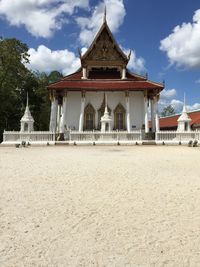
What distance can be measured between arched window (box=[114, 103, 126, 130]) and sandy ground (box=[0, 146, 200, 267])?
18324 millimetres

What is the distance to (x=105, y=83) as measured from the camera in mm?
25156

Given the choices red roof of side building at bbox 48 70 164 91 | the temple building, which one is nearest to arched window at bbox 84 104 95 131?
the temple building

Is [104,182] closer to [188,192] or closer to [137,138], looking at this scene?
[188,192]

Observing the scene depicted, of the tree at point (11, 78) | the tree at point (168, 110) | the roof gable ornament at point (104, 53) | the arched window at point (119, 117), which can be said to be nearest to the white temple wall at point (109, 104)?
the arched window at point (119, 117)

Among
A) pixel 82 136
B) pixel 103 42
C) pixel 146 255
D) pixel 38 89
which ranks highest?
pixel 103 42

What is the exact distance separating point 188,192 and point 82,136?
15842 mm

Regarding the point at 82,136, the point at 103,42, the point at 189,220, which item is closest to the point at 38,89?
the point at 103,42

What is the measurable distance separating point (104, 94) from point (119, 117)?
272 centimetres

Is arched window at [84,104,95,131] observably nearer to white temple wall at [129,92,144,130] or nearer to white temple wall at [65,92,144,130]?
white temple wall at [65,92,144,130]

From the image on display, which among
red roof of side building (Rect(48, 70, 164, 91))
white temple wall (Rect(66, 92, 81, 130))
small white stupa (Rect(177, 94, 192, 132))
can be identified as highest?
red roof of side building (Rect(48, 70, 164, 91))

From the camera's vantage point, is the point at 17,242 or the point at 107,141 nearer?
the point at 17,242

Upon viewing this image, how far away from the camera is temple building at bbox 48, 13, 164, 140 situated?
2416 centimetres

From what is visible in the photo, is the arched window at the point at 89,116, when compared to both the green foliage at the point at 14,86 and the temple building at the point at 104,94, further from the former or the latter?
the green foliage at the point at 14,86

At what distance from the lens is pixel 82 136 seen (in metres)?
21.5
